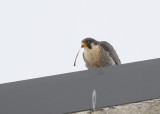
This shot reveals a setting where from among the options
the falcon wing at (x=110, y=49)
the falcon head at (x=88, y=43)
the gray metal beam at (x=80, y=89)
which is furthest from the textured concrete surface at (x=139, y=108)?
the falcon wing at (x=110, y=49)

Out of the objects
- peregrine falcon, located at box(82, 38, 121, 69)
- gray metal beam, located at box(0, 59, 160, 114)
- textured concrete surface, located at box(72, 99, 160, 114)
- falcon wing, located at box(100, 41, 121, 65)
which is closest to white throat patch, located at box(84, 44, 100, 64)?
peregrine falcon, located at box(82, 38, 121, 69)

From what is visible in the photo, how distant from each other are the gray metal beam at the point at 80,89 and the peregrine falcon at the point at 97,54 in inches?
83.0

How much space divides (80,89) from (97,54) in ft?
7.50

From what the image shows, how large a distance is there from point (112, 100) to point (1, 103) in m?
0.70

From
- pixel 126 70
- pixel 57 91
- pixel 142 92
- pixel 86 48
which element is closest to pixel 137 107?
pixel 142 92

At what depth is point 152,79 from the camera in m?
2.60

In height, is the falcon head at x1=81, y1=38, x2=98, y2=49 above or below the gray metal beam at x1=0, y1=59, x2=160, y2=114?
above

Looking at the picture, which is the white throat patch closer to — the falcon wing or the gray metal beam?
the falcon wing

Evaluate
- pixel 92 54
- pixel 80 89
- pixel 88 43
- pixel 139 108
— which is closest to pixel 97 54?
pixel 92 54

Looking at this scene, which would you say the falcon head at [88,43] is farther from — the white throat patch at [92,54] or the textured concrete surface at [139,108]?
the textured concrete surface at [139,108]

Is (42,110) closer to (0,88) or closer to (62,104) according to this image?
(62,104)

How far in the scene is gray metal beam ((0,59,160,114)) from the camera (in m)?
2.58

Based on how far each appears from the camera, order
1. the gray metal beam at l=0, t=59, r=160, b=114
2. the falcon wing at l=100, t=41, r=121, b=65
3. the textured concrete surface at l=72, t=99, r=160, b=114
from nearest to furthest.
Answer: the textured concrete surface at l=72, t=99, r=160, b=114 < the gray metal beam at l=0, t=59, r=160, b=114 < the falcon wing at l=100, t=41, r=121, b=65

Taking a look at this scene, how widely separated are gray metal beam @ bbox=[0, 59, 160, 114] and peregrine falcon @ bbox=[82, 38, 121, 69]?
6.92 feet
